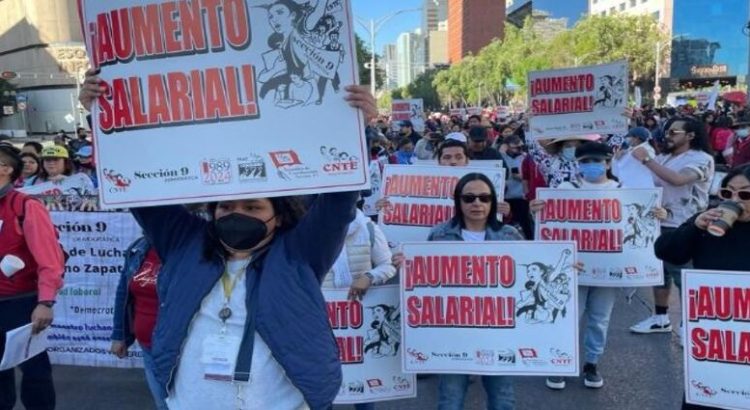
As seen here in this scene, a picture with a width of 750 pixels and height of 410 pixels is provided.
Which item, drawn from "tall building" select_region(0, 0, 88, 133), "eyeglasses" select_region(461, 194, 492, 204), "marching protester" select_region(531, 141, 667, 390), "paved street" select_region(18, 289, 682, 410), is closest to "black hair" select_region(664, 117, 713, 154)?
"marching protester" select_region(531, 141, 667, 390)

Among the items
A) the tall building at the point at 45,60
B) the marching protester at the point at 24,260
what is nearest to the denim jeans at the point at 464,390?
the marching protester at the point at 24,260

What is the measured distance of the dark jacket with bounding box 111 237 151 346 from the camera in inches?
131

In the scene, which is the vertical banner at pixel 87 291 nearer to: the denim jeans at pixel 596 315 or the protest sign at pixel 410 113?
the denim jeans at pixel 596 315

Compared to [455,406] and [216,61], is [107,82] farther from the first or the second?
[455,406]

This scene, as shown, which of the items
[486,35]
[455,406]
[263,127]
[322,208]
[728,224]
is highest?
[486,35]

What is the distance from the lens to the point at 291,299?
6.56ft

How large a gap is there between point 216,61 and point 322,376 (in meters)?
Answer: 1.04

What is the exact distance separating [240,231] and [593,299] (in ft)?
11.3

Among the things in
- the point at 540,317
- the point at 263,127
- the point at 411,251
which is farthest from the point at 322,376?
the point at 540,317

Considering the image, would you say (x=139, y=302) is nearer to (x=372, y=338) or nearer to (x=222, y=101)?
(x=372, y=338)

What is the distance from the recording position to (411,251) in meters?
3.64

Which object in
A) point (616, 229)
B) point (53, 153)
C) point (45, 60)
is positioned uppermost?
point (45, 60)

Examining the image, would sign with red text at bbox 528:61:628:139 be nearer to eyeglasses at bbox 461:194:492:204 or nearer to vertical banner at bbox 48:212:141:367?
eyeglasses at bbox 461:194:492:204

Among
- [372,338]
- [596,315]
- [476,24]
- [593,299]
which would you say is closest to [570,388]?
[596,315]
